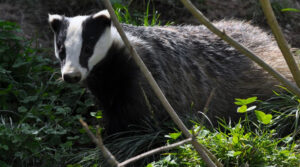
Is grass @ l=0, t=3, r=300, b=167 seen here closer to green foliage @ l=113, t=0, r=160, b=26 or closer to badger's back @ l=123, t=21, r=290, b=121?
green foliage @ l=113, t=0, r=160, b=26

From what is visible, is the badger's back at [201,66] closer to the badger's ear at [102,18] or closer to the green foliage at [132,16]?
the badger's ear at [102,18]

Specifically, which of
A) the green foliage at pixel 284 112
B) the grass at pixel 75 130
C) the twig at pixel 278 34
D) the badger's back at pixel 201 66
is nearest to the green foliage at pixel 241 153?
the grass at pixel 75 130

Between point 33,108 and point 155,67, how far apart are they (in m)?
1.06

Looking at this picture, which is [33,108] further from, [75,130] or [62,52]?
[62,52]

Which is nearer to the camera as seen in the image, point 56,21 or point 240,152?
point 240,152

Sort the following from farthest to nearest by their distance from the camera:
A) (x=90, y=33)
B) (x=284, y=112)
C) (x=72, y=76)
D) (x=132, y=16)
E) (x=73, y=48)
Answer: (x=132, y=16) → (x=284, y=112) → (x=90, y=33) → (x=73, y=48) → (x=72, y=76)

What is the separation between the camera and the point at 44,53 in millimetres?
4348

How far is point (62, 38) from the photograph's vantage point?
300 cm

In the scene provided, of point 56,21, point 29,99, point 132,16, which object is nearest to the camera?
point 56,21

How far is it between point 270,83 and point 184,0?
206 cm

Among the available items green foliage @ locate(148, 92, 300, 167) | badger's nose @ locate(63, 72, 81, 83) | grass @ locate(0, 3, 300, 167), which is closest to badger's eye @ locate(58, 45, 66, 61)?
badger's nose @ locate(63, 72, 81, 83)

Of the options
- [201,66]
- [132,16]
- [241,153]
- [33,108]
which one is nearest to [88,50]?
[33,108]

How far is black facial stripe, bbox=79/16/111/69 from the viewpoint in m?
2.86

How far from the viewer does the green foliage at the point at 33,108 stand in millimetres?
3057
